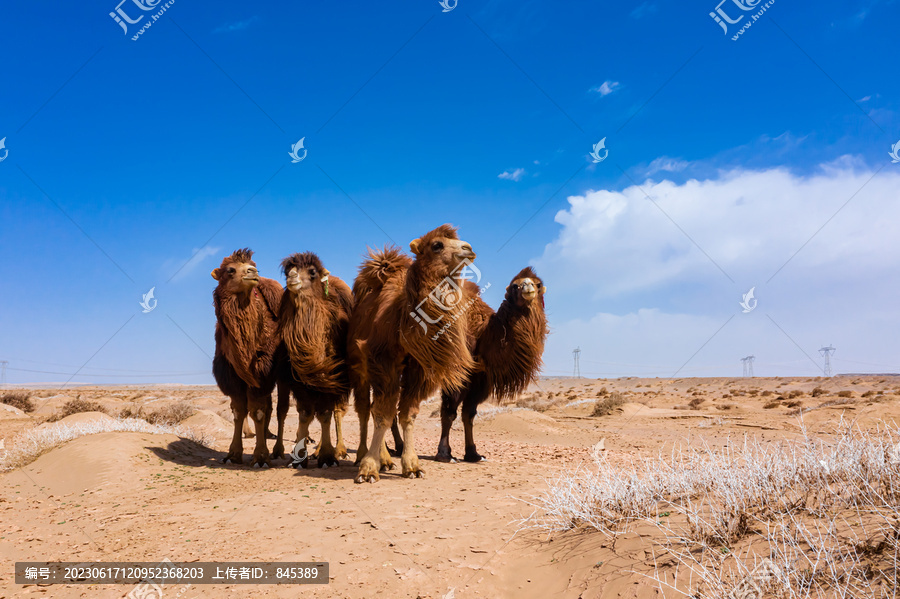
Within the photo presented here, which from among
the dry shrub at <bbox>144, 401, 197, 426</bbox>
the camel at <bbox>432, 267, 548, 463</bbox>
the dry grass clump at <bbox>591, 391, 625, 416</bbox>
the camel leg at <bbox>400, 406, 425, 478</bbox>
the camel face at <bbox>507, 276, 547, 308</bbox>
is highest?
the camel face at <bbox>507, 276, 547, 308</bbox>

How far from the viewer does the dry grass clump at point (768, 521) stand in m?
2.68

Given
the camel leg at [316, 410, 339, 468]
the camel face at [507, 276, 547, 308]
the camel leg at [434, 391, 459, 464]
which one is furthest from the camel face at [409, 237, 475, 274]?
the camel leg at [316, 410, 339, 468]

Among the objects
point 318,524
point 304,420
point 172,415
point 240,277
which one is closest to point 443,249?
point 318,524

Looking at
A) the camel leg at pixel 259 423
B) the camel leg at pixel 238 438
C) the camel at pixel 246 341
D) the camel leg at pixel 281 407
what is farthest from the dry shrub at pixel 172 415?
the camel leg at pixel 259 423

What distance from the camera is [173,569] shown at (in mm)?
4441

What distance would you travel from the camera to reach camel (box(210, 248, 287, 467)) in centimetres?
895

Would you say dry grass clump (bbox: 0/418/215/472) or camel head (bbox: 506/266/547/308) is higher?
camel head (bbox: 506/266/547/308)

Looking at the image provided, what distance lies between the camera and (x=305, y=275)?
8.87 metres

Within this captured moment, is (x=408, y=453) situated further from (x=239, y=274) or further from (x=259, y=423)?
(x=239, y=274)

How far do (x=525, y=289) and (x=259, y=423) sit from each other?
5.41 metres

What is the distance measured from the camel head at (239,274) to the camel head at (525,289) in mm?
4626

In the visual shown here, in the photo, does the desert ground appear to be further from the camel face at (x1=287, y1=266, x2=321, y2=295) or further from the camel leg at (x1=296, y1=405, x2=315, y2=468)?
the camel face at (x1=287, y1=266, x2=321, y2=295)

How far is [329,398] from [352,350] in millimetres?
1204

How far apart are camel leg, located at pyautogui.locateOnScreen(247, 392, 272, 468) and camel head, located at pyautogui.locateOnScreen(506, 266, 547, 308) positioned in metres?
4.93
